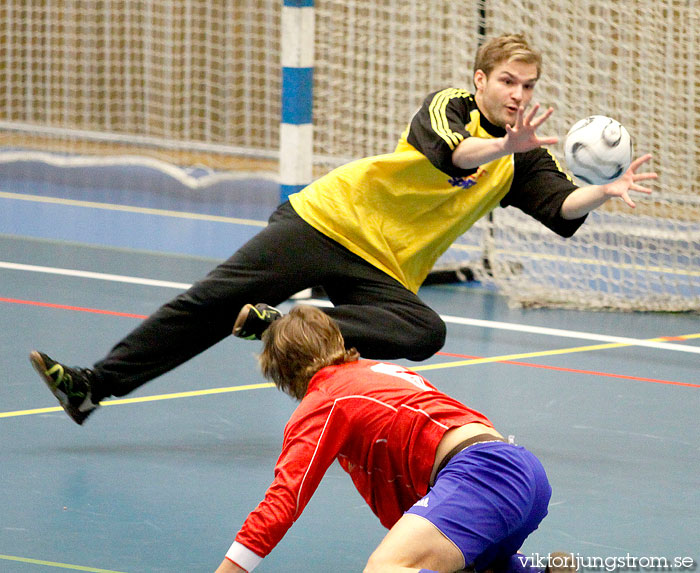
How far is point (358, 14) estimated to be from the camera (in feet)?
28.9

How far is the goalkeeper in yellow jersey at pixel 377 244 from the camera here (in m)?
4.05

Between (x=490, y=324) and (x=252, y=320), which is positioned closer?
(x=252, y=320)

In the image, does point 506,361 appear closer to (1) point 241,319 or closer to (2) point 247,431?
(2) point 247,431

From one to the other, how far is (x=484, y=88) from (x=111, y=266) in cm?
386

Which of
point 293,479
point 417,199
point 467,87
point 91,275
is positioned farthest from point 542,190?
point 91,275

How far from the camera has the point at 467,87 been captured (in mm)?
7180

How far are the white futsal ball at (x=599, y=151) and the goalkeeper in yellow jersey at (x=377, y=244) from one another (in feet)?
0.33

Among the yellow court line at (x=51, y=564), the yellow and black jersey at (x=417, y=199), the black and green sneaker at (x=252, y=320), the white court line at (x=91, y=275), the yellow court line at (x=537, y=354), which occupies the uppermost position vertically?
the yellow and black jersey at (x=417, y=199)

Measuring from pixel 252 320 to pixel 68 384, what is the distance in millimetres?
773

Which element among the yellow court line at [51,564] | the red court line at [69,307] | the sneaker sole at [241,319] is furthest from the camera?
the red court line at [69,307]

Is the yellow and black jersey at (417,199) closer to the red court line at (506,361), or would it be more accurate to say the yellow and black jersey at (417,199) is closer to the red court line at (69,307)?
the red court line at (506,361)

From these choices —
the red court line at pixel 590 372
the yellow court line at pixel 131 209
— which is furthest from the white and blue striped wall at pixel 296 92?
the yellow court line at pixel 131 209

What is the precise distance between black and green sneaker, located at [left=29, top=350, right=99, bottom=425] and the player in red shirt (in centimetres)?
125

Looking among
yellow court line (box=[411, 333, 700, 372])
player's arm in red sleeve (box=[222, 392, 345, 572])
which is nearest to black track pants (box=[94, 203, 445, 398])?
player's arm in red sleeve (box=[222, 392, 345, 572])
